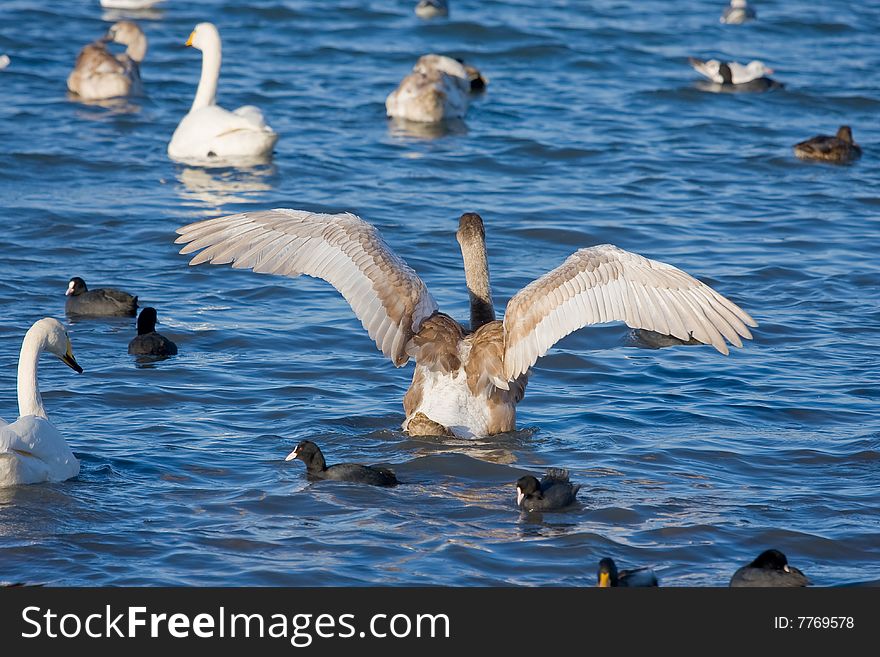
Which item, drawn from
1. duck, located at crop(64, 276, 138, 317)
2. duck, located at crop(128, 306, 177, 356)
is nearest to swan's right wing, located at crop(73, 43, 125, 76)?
duck, located at crop(64, 276, 138, 317)

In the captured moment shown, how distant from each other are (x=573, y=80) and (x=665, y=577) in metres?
15.9

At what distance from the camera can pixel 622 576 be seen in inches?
290

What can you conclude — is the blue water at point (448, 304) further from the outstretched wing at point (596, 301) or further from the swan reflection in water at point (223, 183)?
the outstretched wing at point (596, 301)

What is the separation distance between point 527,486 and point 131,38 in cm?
1564

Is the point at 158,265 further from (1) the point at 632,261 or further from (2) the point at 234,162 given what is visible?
(1) the point at 632,261

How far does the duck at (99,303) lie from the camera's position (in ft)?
40.9

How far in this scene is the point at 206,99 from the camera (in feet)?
61.5

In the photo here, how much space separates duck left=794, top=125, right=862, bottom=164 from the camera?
59.2 ft

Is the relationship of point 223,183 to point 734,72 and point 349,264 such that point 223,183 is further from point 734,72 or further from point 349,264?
point 734,72

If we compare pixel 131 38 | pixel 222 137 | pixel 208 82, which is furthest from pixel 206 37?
pixel 131 38

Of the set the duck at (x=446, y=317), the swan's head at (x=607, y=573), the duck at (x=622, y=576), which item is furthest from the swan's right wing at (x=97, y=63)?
the swan's head at (x=607, y=573)

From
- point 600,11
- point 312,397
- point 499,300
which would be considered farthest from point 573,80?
point 312,397

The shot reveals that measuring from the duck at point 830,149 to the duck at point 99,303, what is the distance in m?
9.23

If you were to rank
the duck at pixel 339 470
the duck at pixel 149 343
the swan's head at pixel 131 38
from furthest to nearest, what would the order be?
the swan's head at pixel 131 38, the duck at pixel 149 343, the duck at pixel 339 470
